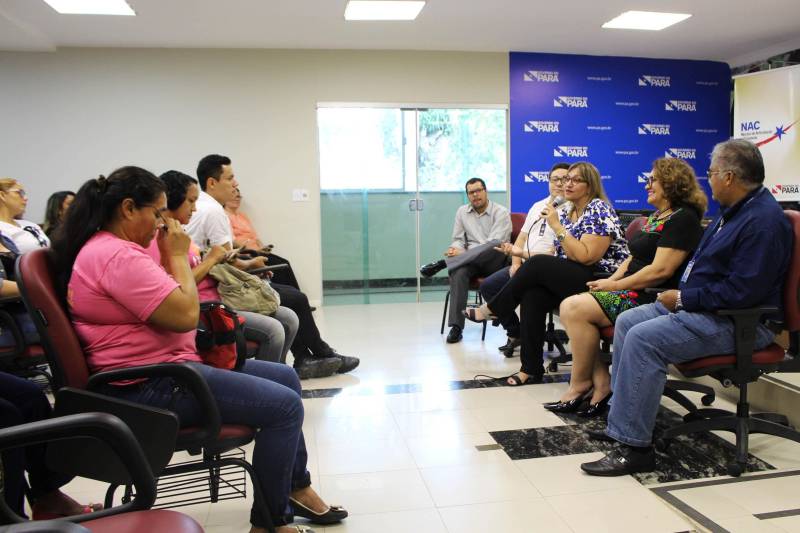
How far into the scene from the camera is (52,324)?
1.62 m

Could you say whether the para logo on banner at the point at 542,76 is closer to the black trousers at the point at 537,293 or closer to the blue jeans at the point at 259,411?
the black trousers at the point at 537,293

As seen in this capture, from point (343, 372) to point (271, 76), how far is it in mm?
3976

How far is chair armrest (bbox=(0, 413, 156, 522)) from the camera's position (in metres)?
1.08

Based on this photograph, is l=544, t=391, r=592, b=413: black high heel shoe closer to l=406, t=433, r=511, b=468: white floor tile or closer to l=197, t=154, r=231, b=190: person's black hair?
l=406, t=433, r=511, b=468: white floor tile

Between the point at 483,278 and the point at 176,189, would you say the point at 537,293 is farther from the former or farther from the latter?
the point at 176,189

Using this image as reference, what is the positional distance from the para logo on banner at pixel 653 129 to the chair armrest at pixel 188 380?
278 inches

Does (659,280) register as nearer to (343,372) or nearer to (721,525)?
(721,525)

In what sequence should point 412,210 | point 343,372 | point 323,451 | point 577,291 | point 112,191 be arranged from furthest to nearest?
point 412,210, point 343,372, point 577,291, point 323,451, point 112,191

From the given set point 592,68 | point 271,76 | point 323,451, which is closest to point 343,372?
point 323,451

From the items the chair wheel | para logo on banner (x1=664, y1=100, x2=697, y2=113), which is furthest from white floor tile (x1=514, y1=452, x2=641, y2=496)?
para logo on banner (x1=664, y1=100, x2=697, y2=113)

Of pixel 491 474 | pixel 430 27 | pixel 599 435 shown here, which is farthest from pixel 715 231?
pixel 430 27

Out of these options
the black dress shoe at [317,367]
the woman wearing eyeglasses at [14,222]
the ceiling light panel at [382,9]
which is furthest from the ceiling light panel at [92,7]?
the black dress shoe at [317,367]

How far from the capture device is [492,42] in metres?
6.70

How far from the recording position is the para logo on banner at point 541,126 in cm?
728
